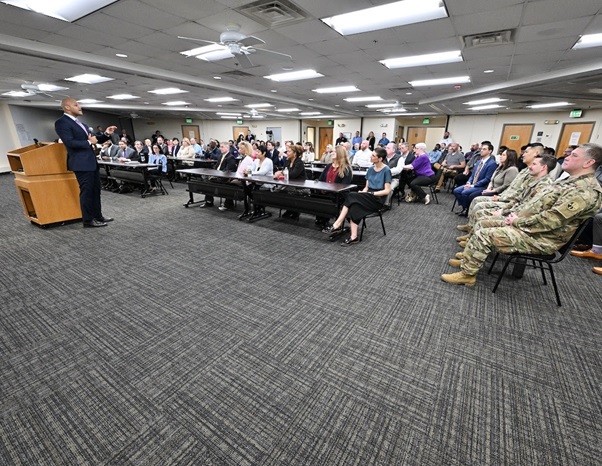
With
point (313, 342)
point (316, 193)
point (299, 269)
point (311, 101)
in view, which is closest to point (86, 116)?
point (311, 101)

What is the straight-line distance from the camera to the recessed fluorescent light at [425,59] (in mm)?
4720

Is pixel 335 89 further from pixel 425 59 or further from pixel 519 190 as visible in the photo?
pixel 519 190

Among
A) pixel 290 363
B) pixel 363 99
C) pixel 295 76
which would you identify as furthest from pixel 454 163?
pixel 290 363

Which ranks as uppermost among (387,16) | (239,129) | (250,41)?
(387,16)

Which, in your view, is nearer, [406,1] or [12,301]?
[12,301]

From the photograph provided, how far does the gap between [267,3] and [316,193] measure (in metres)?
2.35

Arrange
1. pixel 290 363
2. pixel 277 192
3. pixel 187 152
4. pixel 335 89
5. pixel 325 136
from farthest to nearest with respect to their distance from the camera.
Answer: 1. pixel 325 136
2. pixel 187 152
3. pixel 335 89
4. pixel 277 192
5. pixel 290 363

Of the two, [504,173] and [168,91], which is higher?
[168,91]

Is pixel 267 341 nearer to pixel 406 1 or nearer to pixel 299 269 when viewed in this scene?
pixel 299 269

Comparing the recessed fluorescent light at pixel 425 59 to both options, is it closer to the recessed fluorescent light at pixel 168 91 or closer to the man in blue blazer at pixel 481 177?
the man in blue blazer at pixel 481 177

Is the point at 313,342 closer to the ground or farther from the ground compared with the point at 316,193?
closer to the ground

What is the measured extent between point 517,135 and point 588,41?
→ 9.22 m

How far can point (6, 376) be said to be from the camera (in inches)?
61.9

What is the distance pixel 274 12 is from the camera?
3336mm
